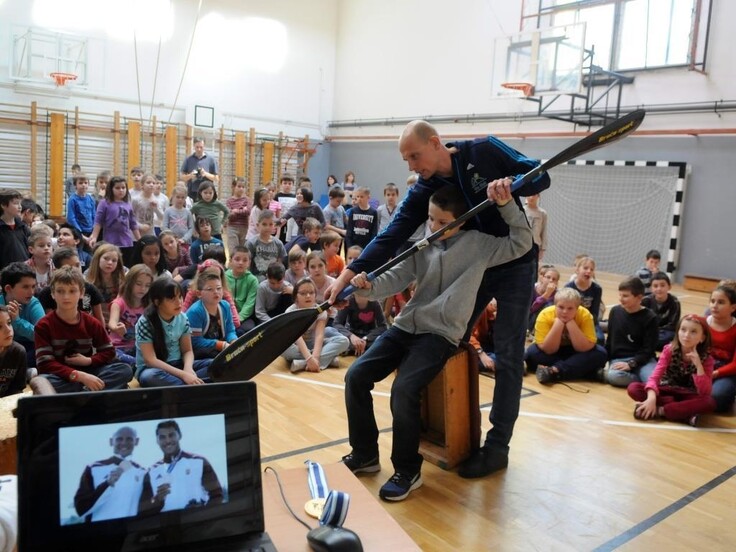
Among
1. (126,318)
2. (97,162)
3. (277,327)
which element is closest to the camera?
(277,327)

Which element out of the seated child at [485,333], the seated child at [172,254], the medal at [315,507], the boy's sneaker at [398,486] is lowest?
the boy's sneaker at [398,486]

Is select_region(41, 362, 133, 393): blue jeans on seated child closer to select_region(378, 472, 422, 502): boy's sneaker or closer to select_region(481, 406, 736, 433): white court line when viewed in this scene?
select_region(378, 472, 422, 502): boy's sneaker

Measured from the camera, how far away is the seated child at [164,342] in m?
3.86

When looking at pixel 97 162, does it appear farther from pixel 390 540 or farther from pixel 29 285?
pixel 390 540

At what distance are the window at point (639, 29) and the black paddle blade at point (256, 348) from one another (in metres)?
9.01

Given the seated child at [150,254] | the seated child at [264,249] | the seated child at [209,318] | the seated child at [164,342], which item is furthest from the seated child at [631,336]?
the seated child at [150,254]

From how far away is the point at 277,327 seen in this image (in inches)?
91.6

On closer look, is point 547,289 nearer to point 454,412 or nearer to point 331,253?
point 331,253

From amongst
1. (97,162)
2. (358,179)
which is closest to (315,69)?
(358,179)

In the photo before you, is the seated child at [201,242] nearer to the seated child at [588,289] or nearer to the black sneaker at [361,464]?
the seated child at [588,289]

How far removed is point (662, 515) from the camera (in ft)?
8.68

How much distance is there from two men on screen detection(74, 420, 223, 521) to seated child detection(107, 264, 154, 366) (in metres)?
3.49

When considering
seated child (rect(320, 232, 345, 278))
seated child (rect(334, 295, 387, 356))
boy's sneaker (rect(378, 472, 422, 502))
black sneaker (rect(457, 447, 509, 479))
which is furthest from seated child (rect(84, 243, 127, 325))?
black sneaker (rect(457, 447, 509, 479))

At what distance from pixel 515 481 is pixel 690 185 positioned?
26.5 feet
